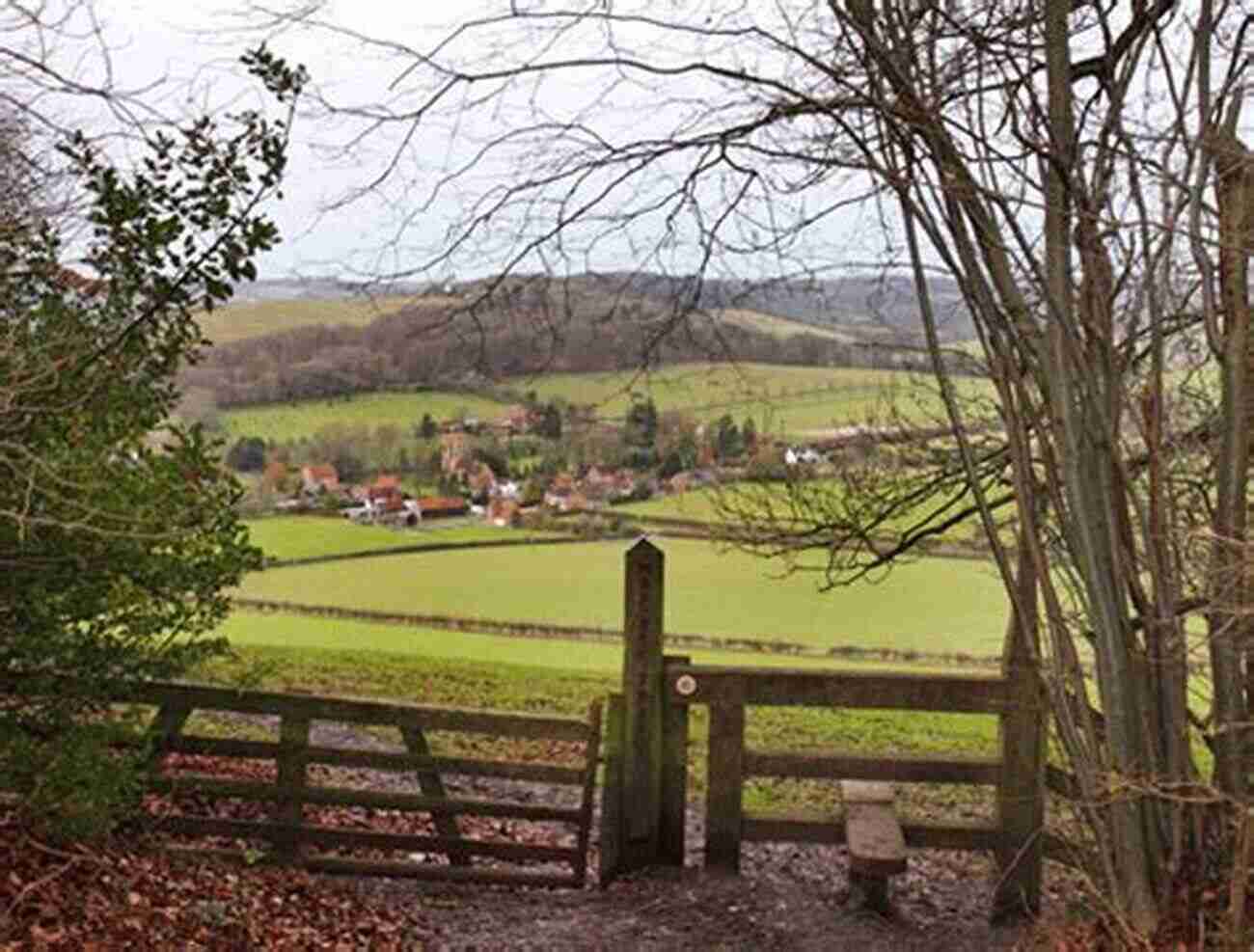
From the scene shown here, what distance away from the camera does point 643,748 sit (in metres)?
6.38

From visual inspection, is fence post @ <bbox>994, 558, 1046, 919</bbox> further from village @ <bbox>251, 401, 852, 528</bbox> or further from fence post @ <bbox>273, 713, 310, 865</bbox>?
fence post @ <bbox>273, 713, 310, 865</bbox>

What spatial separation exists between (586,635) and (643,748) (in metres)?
7.04

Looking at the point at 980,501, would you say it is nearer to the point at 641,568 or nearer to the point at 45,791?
the point at 641,568

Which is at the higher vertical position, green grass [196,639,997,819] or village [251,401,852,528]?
village [251,401,852,528]

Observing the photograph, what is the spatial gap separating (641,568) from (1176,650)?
2.76m

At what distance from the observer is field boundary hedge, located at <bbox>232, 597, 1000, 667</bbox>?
1048 centimetres

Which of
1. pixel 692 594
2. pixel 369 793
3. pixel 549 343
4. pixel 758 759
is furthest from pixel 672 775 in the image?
pixel 692 594

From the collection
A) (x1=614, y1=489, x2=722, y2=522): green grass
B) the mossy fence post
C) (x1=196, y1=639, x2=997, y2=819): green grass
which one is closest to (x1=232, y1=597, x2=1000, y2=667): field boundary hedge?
(x1=196, y1=639, x2=997, y2=819): green grass

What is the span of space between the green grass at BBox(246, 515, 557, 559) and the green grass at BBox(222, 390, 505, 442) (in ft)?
2.95

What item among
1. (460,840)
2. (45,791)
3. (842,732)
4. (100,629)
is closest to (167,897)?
(45,791)

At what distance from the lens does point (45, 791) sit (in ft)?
16.3

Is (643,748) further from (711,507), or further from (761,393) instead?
(761,393)

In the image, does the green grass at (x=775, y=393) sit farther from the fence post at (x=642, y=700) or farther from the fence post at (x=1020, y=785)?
the fence post at (x=1020, y=785)

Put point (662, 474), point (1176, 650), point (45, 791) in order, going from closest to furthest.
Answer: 1. point (1176, 650)
2. point (45, 791)
3. point (662, 474)
